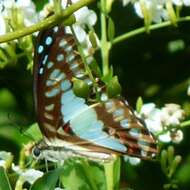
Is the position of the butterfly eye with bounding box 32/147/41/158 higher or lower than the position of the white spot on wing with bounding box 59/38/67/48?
lower

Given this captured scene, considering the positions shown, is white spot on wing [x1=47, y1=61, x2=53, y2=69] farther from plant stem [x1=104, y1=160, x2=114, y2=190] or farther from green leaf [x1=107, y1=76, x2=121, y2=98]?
green leaf [x1=107, y1=76, x2=121, y2=98]

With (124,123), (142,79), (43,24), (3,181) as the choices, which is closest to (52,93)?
(124,123)

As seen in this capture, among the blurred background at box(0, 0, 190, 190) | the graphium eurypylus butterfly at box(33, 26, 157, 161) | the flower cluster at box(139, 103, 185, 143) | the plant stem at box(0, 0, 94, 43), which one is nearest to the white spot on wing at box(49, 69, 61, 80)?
the graphium eurypylus butterfly at box(33, 26, 157, 161)

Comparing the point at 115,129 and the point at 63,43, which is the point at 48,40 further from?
the point at 115,129

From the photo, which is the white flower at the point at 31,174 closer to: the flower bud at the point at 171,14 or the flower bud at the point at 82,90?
the flower bud at the point at 82,90

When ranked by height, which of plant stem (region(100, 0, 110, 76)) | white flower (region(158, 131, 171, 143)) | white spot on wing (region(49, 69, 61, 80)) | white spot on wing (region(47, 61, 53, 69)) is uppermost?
white spot on wing (region(47, 61, 53, 69))

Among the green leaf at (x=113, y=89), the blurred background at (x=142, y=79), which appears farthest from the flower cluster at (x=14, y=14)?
the green leaf at (x=113, y=89)

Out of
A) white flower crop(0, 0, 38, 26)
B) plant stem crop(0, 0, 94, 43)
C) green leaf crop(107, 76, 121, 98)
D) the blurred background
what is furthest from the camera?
the blurred background

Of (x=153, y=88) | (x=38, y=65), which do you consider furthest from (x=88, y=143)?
(x=153, y=88)
